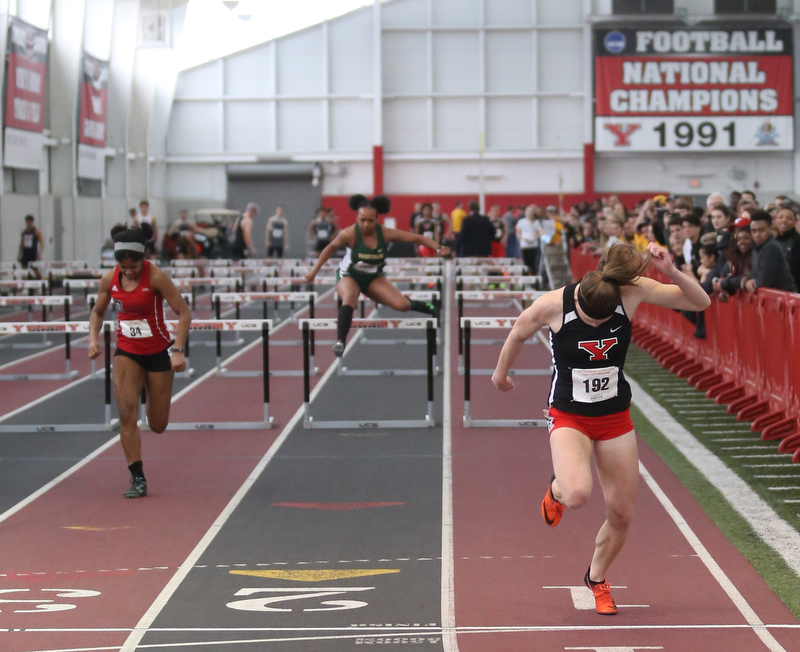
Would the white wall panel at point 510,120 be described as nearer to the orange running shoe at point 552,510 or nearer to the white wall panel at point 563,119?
the white wall panel at point 563,119

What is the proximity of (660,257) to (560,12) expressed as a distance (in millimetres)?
35421

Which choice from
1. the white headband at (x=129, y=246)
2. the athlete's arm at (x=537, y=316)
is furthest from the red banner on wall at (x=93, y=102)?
the athlete's arm at (x=537, y=316)

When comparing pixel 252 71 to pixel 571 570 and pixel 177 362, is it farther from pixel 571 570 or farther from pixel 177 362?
pixel 571 570

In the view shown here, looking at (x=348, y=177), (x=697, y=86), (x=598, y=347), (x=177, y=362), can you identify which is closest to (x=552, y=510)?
(x=598, y=347)

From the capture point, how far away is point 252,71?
39.2 metres

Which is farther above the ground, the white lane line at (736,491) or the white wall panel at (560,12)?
the white wall panel at (560,12)

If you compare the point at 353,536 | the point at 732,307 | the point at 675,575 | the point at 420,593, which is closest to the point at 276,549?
the point at 353,536

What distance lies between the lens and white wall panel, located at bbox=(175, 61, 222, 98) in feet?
129

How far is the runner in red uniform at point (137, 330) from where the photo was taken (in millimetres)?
7376

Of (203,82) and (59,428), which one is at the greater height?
(203,82)

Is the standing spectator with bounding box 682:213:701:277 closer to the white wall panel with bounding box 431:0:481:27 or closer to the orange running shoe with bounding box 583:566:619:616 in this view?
the orange running shoe with bounding box 583:566:619:616

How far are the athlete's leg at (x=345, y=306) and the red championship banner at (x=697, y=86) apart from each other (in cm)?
2757

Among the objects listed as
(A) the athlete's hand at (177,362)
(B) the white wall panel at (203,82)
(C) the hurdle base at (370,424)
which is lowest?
(C) the hurdle base at (370,424)

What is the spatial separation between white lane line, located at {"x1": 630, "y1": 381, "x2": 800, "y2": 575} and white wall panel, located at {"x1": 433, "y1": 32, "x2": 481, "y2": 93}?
29.1 metres
